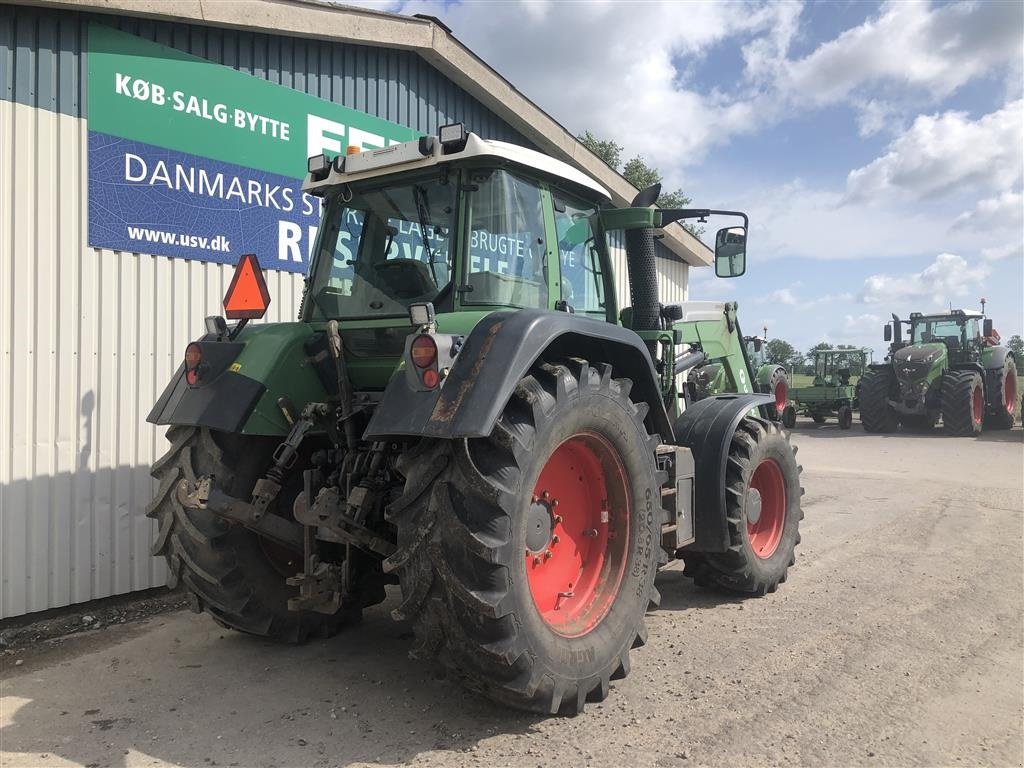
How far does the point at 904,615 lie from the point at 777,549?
98 cm

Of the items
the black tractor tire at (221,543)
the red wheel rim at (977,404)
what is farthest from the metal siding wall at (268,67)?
the red wheel rim at (977,404)

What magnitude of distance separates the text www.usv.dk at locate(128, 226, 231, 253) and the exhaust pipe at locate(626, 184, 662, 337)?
10.5 feet

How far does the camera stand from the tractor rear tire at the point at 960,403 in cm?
1720

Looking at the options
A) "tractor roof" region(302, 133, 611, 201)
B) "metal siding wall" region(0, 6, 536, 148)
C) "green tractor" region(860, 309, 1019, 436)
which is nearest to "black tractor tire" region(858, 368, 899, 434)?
"green tractor" region(860, 309, 1019, 436)

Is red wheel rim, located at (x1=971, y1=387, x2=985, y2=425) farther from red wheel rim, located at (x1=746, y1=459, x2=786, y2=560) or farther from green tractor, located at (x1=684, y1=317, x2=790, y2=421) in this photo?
red wheel rim, located at (x1=746, y1=459, x2=786, y2=560)

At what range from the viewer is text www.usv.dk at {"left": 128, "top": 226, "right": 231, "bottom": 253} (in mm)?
5441

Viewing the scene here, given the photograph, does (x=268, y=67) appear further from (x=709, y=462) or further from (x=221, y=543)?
(x=709, y=462)

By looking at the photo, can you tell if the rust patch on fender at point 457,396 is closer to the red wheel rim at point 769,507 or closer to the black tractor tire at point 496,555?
the black tractor tire at point 496,555

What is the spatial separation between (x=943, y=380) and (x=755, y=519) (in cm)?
1515

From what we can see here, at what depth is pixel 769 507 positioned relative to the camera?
5.77m

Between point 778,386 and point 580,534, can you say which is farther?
point 778,386

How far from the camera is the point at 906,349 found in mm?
18578

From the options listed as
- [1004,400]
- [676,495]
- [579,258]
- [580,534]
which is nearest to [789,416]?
[1004,400]

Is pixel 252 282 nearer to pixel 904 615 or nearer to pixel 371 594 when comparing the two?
pixel 371 594
